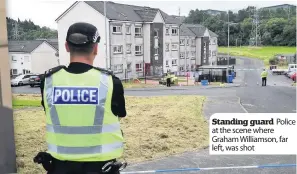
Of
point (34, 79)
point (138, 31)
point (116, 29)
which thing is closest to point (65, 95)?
point (34, 79)

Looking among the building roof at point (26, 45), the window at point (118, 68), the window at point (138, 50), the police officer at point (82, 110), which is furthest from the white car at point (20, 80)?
the police officer at point (82, 110)

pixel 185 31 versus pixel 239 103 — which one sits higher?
pixel 185 31

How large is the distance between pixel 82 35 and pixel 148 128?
3.06 metres

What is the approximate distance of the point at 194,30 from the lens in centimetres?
421

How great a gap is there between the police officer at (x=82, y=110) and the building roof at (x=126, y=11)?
2.28m

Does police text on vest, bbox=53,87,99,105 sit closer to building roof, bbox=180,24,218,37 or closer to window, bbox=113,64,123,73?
window, bbox=113,64,123,73

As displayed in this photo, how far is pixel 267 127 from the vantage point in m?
3.86

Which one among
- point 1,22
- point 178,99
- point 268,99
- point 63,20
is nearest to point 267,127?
point 268,99

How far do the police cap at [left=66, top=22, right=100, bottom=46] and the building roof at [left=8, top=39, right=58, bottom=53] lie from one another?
2.14m

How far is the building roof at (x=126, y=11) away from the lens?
371cm

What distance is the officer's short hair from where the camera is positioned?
139 centimetres

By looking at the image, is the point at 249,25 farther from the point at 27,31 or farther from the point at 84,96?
the point at 84,96

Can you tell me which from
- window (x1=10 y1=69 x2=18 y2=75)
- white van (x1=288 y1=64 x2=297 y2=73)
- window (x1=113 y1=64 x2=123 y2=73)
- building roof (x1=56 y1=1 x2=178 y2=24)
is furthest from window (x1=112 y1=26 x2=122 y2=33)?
white van (x1=288 y1=64 x2=297 y2=73)

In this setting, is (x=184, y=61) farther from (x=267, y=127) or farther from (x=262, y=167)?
(x=262, y=167)
